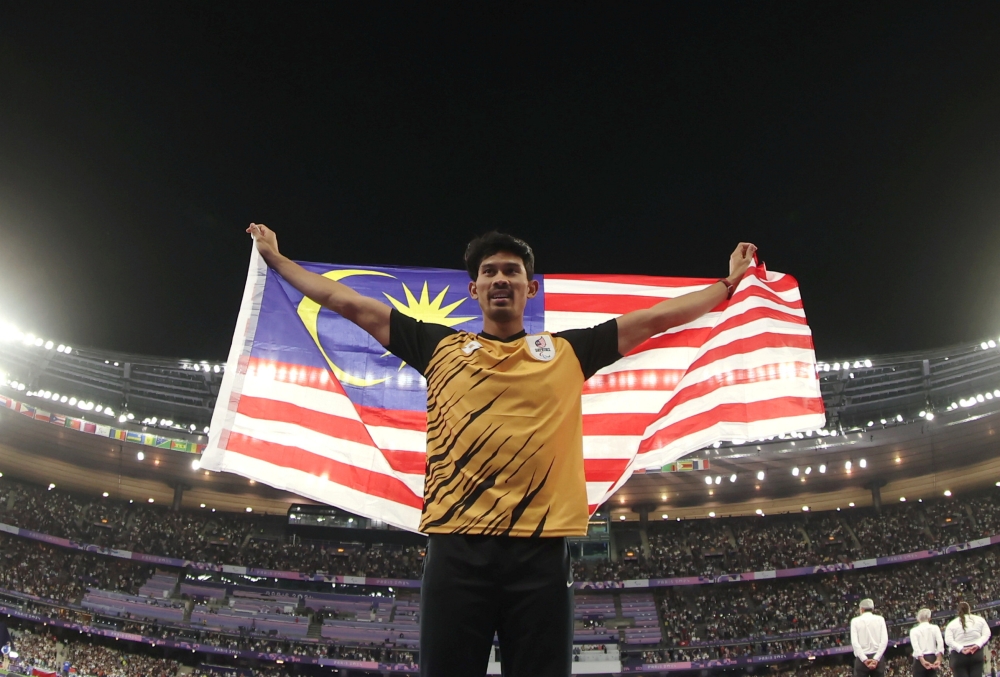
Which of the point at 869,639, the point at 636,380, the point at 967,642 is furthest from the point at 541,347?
the point at 967,642

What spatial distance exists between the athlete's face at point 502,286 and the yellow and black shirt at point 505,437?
12cm

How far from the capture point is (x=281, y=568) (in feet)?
107

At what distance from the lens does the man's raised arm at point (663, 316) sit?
295cm

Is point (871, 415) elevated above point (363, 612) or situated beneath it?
elevated above

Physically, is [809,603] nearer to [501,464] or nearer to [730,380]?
[730,380]

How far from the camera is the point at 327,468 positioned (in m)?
4.60

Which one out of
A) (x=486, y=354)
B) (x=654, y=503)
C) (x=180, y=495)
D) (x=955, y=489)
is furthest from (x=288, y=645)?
(x=955, y=489)

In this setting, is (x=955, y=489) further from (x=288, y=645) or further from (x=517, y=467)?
(x=517, y=467)

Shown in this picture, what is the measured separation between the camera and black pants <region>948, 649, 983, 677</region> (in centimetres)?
961

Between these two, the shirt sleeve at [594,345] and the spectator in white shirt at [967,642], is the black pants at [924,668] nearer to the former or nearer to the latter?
the spectator in white shirt at [967,642]

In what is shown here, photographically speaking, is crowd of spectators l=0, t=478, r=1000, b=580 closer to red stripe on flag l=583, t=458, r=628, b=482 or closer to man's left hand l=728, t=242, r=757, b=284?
red stripe on flag l=583, t=458, r=628, b=482

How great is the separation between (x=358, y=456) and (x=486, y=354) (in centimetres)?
239

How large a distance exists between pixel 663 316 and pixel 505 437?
106 cm

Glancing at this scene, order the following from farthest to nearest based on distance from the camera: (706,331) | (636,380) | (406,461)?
(706,331), (636,380), (406,461)
